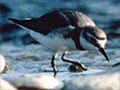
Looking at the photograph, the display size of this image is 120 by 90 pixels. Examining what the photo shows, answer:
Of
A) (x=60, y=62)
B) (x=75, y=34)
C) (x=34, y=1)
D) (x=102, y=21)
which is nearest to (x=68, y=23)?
(x=75, y=34)

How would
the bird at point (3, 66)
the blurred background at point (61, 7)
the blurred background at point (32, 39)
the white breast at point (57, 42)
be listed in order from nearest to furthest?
the bird at point (3, 66), the white breast at point (57, 42), the blurred background at point (32, 39), the blurred background at point (61, 7)

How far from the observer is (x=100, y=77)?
7.19m

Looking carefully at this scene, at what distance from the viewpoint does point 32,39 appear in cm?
1259

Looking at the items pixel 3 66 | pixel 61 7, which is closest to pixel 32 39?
pixel 61 7

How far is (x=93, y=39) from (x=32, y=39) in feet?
11.3

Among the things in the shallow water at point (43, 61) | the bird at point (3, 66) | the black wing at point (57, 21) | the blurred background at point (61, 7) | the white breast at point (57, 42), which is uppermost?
the black wing at point (57, 21)

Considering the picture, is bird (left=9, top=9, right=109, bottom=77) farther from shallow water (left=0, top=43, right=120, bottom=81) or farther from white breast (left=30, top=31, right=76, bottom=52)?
shallow water (left=0, top=43, right=120, bottom=81)

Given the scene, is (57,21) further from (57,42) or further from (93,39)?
(93,39)

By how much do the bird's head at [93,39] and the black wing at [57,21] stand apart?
205 millimetres

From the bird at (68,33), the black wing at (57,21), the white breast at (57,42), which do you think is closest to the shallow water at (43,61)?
the bird at (68,33)

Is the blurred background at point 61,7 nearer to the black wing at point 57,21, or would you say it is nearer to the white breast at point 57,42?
the black wing at point 57,21

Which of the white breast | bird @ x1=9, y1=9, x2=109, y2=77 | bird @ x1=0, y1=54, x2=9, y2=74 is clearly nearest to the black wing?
bird @ x1=9, y1=9, x2=109, y2=77

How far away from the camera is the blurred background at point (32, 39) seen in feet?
33.4

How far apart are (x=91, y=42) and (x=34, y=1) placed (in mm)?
6203
